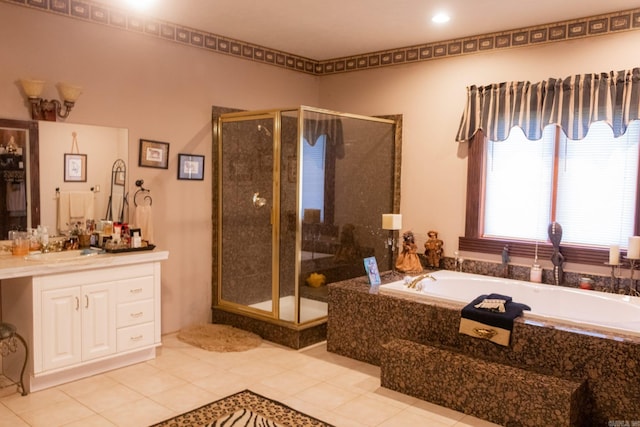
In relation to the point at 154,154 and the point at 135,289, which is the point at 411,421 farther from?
the point at 154,154

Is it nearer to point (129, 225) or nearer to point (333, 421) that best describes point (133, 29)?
point (129, 225)

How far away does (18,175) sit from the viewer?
3523mm

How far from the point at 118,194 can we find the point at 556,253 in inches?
138

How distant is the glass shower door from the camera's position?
14.3ft

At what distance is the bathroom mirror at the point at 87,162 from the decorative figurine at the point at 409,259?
2415 mm

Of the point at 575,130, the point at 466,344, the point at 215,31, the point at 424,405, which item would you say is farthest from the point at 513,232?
the point at 215,31

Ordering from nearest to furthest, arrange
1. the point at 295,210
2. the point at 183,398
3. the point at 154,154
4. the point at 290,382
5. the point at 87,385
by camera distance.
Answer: the point at 183,398, the point at 87,385, the point at 290,382, the point at 295,210, the point at 154,154

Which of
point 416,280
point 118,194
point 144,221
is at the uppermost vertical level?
point 118,194

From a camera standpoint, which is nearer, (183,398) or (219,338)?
(183,398)

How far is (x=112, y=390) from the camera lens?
3.36 metres

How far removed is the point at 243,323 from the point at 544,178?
2.88 m

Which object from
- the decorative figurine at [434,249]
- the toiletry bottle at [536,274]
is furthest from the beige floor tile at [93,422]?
the toiletry bottle at [536,274]

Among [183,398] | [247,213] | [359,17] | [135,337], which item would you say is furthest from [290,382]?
[359,17]

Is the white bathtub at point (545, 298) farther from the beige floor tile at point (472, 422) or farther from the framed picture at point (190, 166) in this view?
the framed picture at point (190, 166)
